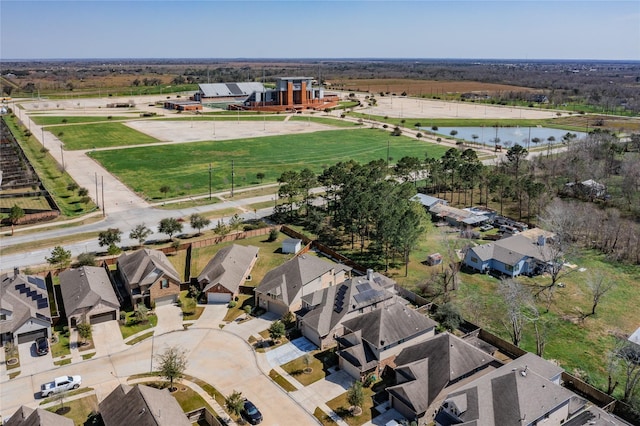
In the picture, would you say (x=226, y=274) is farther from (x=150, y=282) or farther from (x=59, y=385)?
(x=59, y=385)

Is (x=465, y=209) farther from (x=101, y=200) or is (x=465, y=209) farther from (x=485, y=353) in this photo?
(x=101, y=200)

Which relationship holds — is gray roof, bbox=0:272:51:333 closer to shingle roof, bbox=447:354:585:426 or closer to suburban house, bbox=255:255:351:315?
suburban house, bbox=255:255:351:315

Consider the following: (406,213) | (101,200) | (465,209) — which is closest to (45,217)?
(101,200)

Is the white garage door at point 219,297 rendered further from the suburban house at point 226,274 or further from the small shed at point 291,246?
the small shed at point 291,246

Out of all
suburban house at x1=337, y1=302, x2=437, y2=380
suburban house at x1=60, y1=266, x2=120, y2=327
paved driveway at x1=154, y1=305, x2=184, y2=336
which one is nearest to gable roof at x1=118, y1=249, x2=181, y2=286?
suburban house at x1=60, y1=266, x2=120, y2=327

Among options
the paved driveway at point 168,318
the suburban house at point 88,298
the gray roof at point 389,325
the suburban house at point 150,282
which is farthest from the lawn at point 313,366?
the suburban house at point 88,298

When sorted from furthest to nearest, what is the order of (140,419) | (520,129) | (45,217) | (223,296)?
1. (520,129)
2. (45,217)
3. (223,296)
4. (140,419)
